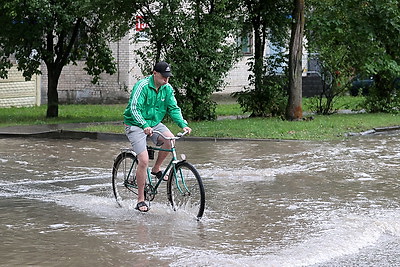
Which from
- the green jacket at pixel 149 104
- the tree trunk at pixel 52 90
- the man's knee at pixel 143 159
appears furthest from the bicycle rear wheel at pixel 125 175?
the tree trunk at pixel 52 90

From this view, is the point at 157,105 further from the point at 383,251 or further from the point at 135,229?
the point at 383,251

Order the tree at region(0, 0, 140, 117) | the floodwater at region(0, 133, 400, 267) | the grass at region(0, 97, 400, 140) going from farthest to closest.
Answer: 1. the tree at region(0, 0, 140, 117)
2. the grass at region(0, 97, 400, 140)
3. the floodwater at region(0, 133, 400, 267)

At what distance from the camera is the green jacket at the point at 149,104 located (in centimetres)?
912

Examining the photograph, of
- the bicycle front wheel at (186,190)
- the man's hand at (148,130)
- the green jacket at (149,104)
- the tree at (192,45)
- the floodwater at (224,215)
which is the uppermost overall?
the tree at (192,45)

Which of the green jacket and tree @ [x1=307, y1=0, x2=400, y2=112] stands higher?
tree @ [x1=307, y1=0, x2=400, y2=112]

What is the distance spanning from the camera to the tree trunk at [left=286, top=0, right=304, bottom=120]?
71.7 ft

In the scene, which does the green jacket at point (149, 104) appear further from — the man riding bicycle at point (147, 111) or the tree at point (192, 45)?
the tree at point (192, 45)

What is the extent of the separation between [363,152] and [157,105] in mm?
7120

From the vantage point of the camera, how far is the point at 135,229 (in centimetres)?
848

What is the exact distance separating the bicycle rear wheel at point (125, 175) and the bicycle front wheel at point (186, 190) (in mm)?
647

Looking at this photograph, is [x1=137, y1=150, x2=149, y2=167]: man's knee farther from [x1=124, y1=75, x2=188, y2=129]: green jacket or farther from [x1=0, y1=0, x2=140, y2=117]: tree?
[x1=0, y1=0, x2=140, y2=117]: tree

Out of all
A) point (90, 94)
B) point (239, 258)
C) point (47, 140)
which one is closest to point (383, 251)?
point (239, 258)

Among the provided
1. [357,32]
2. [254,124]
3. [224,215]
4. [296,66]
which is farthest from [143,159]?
[357,32]

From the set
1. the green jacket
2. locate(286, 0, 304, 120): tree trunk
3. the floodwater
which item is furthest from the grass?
the green jacket
